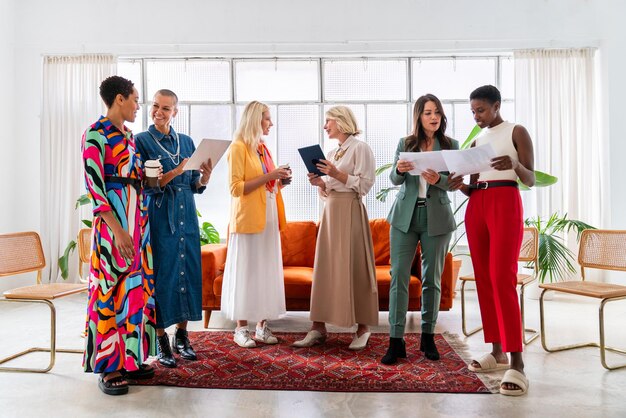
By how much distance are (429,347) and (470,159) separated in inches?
49.2

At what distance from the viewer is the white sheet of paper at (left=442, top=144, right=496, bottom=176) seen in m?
2.49

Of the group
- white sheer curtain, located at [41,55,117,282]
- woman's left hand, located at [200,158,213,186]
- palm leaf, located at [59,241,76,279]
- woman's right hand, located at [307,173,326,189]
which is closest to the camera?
woman's left hand, located at [200,158,213,186]

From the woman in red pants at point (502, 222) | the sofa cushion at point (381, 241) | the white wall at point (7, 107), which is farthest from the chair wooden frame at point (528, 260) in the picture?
the white wall at point (7, 107)

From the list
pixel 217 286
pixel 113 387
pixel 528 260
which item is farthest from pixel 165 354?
pixel 528 260

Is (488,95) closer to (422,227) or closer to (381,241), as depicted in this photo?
(422,227)

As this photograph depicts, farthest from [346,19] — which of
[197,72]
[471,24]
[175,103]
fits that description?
[175,103]

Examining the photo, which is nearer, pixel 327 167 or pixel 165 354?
pixel 165 354

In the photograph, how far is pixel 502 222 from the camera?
2.64 metres

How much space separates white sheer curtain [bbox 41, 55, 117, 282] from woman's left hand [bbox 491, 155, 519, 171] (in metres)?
5.01

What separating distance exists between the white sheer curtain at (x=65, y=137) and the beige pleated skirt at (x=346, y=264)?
153 inches

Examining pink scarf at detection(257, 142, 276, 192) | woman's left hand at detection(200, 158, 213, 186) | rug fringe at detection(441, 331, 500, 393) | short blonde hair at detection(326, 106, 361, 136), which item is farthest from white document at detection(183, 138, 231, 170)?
rug fringe at detection(441, 331, 500, 393)

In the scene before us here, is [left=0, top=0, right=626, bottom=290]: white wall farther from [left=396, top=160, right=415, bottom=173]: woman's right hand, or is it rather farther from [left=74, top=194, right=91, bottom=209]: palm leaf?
[left=396, top=160, right=415, bottom=173]: woman's right hand

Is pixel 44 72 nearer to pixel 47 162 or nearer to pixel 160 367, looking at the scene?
pixel 47 162

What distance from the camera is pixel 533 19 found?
19.7ft
